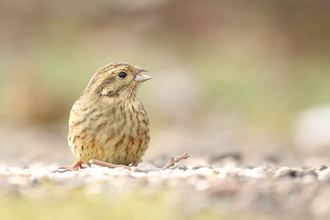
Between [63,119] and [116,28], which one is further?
[116,28]

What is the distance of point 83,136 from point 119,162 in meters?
0.38

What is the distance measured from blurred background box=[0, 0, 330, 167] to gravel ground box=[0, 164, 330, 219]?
8.74 feet

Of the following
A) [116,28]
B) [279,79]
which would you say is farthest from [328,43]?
[116,28]

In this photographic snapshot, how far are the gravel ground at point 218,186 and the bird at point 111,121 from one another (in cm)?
51

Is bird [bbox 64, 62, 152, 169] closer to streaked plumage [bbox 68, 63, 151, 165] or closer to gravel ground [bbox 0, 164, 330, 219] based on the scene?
streaked plumage [bbox 68, 63, 151, 165]

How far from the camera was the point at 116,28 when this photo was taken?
Result: 23938 millimetres

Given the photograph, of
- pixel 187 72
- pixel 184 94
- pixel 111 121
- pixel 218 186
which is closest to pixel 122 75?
pixel 111 121

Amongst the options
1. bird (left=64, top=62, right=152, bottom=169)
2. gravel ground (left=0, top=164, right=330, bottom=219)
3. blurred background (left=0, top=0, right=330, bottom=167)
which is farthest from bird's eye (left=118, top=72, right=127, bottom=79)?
blurred background (left=0, top=0, right=330, bottom=167)

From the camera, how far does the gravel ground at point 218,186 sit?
11.0ft

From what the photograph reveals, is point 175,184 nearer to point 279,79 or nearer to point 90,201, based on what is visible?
point 90,201

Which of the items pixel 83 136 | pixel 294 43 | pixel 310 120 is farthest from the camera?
pixel 294 43

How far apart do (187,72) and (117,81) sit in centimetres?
1177

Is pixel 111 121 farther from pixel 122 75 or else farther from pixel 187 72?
pixel 187 72

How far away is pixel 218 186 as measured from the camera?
3764 mm
